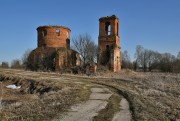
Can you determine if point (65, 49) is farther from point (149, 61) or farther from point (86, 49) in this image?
point (149, 61)

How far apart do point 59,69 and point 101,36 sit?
841 cm

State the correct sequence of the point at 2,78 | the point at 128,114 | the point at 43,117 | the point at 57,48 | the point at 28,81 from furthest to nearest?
the point at 57,48 → the point at 2,78 → the point at 28,81 → the point at 128,114 → the point at 43,117

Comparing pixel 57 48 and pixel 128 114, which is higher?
pixel 57 48

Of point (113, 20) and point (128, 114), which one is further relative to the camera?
point (113, 20)

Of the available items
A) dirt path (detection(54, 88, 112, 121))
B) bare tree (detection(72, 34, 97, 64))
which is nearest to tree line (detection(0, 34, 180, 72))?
bare tree (detection(72, 34, 97, 64))

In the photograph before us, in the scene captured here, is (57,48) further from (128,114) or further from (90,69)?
(128,114)

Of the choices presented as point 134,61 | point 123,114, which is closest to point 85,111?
point 123,114

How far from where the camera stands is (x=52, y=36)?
47156mm

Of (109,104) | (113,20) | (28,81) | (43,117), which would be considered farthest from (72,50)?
(43,117)

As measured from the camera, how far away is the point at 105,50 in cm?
4422

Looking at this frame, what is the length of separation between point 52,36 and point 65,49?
374 centimetres

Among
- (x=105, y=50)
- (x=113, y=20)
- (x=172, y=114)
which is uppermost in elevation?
(x=113, y=20)

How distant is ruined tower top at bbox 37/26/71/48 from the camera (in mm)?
47156

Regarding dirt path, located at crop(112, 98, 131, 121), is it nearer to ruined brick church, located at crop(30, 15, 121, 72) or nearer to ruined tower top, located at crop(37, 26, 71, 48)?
ruined brick church, located at crop(30, 15, 121, 72)
